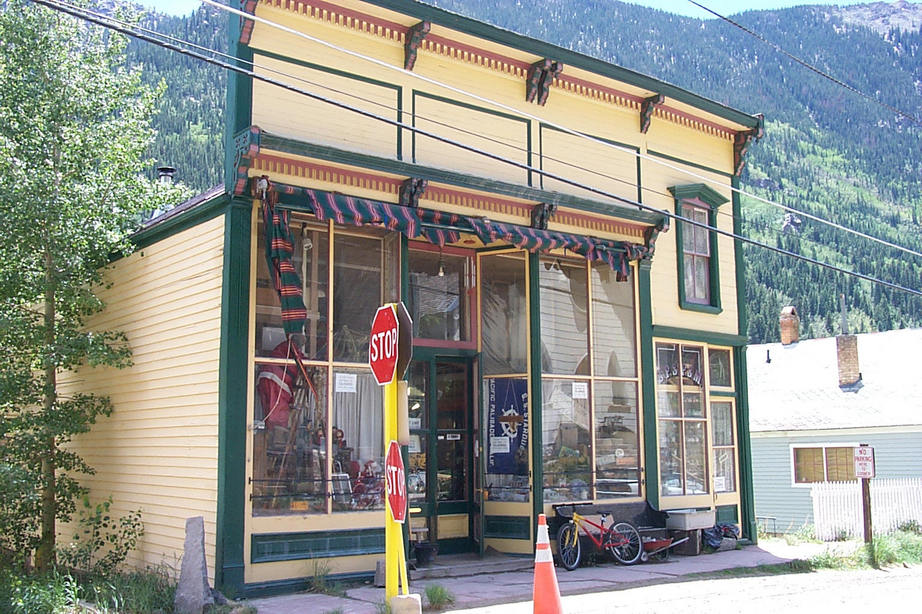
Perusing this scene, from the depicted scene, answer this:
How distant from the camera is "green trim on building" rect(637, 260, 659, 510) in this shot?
15.7m

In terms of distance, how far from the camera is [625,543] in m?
14.2

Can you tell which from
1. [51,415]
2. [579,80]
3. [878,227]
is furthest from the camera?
[878,227]

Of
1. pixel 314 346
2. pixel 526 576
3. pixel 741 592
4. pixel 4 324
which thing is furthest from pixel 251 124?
pixel 741 592

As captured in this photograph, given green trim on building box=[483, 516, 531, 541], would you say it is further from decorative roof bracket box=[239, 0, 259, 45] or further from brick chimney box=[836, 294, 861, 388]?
brick chimney box=[836, 294, 861, 388]

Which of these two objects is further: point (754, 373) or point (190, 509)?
point (754, 373)

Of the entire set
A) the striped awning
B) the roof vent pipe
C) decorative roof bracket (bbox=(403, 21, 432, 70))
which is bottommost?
the striped awning

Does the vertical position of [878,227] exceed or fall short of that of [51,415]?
it exceeds it

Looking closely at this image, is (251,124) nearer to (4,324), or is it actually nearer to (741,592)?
(4,324)

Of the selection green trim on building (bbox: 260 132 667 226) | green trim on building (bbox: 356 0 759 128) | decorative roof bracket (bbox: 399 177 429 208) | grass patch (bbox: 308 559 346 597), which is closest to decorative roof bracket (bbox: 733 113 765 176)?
green trim on building (bbox: 356 0 759 128)

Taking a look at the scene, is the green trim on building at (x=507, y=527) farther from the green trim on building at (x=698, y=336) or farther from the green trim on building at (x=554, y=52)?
the green trim on building at (x=554, y=52)

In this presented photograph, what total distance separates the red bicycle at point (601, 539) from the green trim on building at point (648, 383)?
1104 mm

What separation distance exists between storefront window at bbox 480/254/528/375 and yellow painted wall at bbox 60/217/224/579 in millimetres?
4496

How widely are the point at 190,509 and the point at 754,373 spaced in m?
25.8

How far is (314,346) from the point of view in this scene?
1192cm
